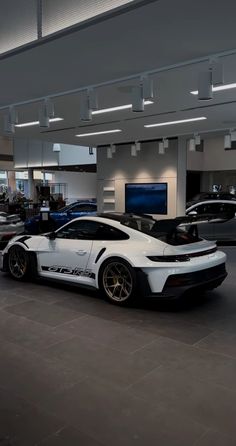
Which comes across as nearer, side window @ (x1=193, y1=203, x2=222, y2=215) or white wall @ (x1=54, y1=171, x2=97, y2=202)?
side window @ (x1=193, y1=203, x2=222, y2=215)

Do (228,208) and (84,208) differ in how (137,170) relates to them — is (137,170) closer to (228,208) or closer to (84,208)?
(84,208)

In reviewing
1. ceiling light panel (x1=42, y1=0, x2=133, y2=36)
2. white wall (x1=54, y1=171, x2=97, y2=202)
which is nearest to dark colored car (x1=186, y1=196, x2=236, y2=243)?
ceiling light panel (x1=42, y1=0, x2=133, y2=36)

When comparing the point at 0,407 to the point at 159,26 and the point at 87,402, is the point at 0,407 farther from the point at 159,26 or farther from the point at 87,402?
the point at 159,26

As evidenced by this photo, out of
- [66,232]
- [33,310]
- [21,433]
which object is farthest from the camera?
[66,232]

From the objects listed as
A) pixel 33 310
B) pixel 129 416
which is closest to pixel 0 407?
pixel 129 416

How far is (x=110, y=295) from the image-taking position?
5137mm

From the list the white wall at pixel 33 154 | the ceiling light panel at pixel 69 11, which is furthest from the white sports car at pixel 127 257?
the white wall at pixel 33 154

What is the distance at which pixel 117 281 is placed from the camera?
16.7ft

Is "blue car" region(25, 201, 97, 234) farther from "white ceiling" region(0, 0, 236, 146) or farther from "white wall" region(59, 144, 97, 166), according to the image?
"white ceiling" region(0, 0, 236, 146)

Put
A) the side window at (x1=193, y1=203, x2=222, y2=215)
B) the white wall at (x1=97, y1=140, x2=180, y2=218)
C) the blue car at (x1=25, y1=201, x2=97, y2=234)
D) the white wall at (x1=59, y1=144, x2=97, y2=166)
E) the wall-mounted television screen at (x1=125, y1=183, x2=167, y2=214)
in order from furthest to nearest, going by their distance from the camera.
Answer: the white wall at (x1=59, y1=144, x2=97, y2=166) < the blue car at (x1=25, y1=201, x2=97, y2=234) < the wall-mounted television screen at (x1=125, y1=183, x2=167, y2=214) < the white wall at (x1=97, y1=140, x2=180, y2=218) < the side window at (x1=193, y1=203, x2=222, y2=215)

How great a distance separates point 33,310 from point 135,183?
31.0ft

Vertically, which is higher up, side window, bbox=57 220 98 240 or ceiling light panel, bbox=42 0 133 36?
ceiling light panel, bbox=42 0 133 36

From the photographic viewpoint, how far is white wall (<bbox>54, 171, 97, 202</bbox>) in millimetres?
26719

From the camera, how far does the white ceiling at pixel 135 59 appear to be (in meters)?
3.69
